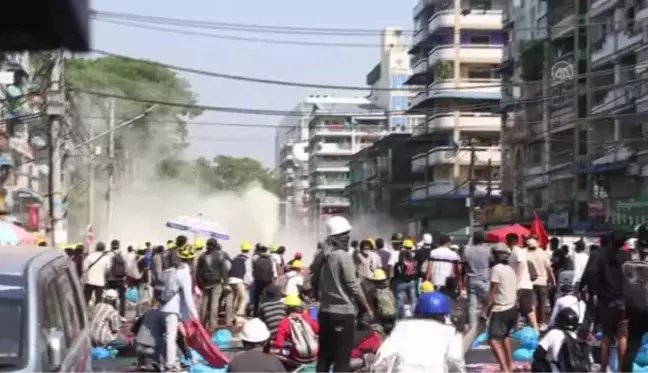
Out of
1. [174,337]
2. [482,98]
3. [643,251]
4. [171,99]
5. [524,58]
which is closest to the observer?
[643,251]

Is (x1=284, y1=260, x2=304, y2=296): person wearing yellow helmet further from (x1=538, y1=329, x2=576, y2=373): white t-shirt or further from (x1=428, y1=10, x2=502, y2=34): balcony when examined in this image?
(x1=428, y1=10, x2=502, y2=34): balcony

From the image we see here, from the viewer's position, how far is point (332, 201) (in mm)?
137375

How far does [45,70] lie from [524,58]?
3862 cm

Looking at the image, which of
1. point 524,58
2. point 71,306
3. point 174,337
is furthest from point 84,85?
point 71,306

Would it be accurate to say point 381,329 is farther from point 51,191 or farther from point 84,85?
point 84,85

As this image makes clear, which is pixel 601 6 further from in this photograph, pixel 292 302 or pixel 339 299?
pixel 339 299

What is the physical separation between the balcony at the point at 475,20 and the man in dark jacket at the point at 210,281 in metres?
58.3

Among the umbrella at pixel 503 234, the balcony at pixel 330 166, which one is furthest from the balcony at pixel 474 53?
the balcony at pixel 330 166

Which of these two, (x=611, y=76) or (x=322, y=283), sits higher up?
(x=611, y=76)

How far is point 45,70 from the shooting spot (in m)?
24.3

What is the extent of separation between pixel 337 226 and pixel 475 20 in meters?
68.7

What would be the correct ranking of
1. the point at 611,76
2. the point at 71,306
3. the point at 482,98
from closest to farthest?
1. the point at 71,306
2. the point at 611,76
3. the point at 482,98

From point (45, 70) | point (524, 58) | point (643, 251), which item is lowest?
point (643, 251)

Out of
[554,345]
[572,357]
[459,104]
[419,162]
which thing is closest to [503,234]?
[554,345]
